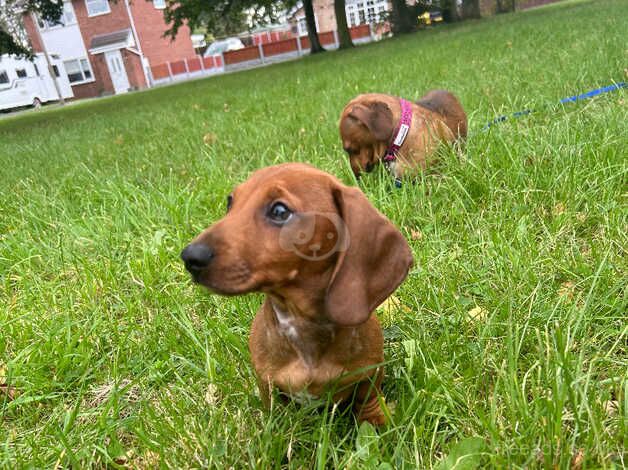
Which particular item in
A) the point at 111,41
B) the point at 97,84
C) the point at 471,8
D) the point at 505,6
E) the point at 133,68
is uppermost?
the point at 111,41

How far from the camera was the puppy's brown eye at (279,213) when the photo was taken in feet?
5.39

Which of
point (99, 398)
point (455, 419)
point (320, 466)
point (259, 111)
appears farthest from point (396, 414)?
point (259, 111)

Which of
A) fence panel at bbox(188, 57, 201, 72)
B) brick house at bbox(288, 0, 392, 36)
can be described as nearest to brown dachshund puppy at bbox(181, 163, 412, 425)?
fence panel at bbox(188, 57, 201, 72)

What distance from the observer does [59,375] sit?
2.47m

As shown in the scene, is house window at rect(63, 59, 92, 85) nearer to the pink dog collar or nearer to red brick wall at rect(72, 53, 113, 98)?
red brick wall at rect(72, 53, 113, 98)

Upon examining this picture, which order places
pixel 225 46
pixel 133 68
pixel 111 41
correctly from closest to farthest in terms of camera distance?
1. pixel 111 41
2. pixel 133 68
3. pixel 225 46

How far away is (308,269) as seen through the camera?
1.70 m

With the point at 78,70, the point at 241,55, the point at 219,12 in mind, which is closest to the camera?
the point at 219,12

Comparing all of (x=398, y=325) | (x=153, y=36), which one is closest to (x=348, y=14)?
(x=153, y=36)

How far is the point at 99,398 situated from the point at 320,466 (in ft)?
4.11

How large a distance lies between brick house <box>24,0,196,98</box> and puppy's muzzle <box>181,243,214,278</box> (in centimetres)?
4250

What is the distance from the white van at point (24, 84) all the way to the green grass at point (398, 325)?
38.4 metres

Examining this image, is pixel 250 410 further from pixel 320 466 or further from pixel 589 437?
pixel 589 437

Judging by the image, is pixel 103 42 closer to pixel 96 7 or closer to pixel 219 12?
pixel 96 7
